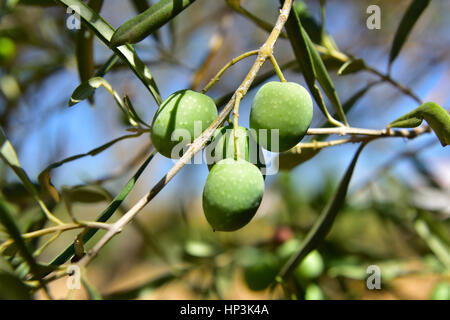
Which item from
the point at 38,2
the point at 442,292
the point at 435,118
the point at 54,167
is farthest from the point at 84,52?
the point at 442,292

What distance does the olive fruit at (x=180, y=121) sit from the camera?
669 millimetres

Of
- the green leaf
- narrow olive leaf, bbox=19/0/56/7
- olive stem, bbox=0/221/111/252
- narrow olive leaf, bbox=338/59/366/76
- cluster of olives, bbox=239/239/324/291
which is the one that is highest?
narrow olive leaf, bbox=19/0/56/7

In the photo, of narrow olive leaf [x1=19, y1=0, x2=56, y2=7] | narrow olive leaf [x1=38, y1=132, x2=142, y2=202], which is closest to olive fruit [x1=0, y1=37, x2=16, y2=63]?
narrow olive leaf [x1=19, y1=0, x2=56, y2=7]

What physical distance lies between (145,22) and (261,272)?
1103 mm

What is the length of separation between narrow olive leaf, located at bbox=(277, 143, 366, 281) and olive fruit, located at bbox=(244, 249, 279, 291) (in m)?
0.49

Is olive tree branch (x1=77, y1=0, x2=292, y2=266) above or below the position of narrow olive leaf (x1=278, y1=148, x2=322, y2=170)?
above

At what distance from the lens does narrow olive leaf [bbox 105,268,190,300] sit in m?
1.30

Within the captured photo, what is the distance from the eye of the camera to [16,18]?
6.08 feet

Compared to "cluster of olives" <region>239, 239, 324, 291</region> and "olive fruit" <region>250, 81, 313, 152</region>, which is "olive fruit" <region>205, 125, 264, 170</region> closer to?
"olive fruit" <region>250, 81, 313, 152</region>

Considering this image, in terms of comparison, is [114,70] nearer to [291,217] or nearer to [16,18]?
[16,18]

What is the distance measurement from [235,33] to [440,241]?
2388mm

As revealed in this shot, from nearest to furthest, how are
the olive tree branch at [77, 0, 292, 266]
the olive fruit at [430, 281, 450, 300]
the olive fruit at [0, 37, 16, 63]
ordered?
the olive tree branch at [77, 0, 292, 266], the olive fruit at [430, 281, 450, 300], the olive fruit at [0, 37, 16, 63]

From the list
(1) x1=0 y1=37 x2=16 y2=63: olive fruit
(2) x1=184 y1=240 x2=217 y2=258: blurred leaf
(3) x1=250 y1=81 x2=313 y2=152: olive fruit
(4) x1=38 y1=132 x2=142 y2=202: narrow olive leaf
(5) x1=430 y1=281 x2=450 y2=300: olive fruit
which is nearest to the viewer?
(3) x1=250 y1=81 x2=313 y2=152: olive fruit

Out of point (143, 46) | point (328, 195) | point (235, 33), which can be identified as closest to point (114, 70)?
point (143, 46)
